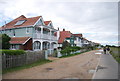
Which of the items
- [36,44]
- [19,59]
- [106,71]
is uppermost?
[36,44]

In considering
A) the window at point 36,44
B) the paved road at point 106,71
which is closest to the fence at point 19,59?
the paved road at point 106,71

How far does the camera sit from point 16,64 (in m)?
9.77

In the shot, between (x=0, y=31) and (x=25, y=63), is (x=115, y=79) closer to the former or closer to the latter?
(x=25, y=63)

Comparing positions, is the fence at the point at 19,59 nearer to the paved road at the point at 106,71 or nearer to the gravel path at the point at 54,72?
the gravel path at the point at 54,72

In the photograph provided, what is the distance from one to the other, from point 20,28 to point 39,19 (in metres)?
4.30

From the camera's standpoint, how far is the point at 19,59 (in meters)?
10.2

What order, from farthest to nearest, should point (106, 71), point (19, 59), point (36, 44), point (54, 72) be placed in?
point (36, 44) < point (19, 59) < point (106, 71) < point (54, 72)

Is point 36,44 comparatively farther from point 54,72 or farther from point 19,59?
point 54,72

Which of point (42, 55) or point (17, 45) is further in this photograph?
point (17, 45)

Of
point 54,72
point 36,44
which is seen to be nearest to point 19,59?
point 54,72

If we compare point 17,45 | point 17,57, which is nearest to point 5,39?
point 17,45

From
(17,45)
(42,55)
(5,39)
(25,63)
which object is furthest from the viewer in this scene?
(17,45)

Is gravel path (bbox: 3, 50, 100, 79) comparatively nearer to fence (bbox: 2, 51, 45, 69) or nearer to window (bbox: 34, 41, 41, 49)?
fence (bbox: 2, 51, 45, 69)

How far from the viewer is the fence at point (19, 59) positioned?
867 cm
